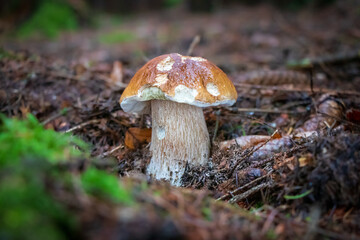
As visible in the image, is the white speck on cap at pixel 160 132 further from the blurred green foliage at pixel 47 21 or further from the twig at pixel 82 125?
the blurred green foliage at pixel 47 21

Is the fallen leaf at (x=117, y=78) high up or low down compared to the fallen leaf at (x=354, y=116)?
down

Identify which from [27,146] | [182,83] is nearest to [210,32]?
[182,83]

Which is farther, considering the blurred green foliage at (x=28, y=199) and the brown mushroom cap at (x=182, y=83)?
the brown mushroom cap at (x=182, y=83)

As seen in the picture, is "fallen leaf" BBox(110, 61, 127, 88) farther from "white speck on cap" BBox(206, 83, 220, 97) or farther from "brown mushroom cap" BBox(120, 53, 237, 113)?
"white speck on cap" BBox(206, 83, 220, 97)

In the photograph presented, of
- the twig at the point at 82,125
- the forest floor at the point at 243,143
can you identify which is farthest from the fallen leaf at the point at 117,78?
the twig at the point at 82,125

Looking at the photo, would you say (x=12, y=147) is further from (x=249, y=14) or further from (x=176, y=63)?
(x=249, y=14)
